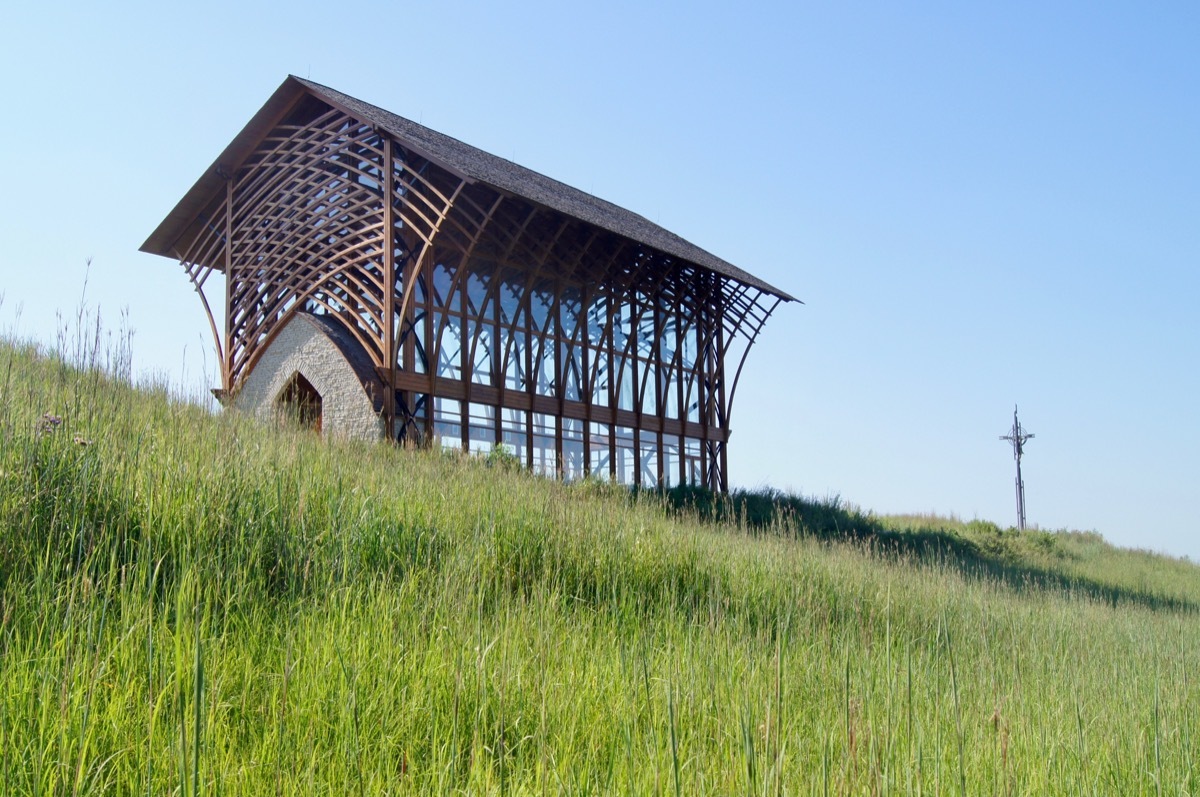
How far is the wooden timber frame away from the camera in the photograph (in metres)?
15.8

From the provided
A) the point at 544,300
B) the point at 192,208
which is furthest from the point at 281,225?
the point at 544,300

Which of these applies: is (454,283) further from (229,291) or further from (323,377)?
(229,291)

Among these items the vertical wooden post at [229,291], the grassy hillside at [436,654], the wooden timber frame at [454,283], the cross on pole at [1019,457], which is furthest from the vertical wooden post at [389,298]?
the cross on pole at [1019,457]

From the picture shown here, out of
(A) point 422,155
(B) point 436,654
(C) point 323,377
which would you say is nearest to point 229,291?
(C) point 323,377

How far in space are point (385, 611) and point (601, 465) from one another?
49.0 ft

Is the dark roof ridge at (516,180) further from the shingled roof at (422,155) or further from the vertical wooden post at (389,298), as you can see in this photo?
the vertical wooden post at (389,298)

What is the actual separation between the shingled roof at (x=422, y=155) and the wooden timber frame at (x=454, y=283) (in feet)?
0.18

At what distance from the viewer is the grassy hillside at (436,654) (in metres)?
3.10

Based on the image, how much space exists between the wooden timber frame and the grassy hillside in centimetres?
745

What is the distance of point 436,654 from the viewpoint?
13.5 feet

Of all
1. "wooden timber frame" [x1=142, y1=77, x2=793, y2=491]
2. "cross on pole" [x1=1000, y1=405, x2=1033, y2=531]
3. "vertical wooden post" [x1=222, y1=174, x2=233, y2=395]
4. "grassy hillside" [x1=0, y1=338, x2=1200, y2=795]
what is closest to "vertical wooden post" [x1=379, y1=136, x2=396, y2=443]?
"wooden timber frame" [x1=142, y1=77, x2=793, y2=491]


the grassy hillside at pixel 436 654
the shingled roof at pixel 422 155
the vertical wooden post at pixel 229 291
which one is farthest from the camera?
the vertical wooden post at pixel 229 291

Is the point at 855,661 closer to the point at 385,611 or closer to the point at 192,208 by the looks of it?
the point at 385,611

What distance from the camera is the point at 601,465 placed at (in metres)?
19.4
